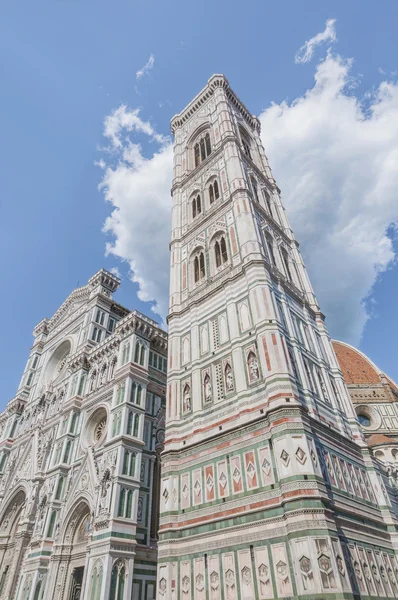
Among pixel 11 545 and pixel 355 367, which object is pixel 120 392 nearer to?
pixel 11 545

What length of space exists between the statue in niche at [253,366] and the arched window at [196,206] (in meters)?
13.4

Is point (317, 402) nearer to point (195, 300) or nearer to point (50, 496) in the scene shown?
point (195, 300)

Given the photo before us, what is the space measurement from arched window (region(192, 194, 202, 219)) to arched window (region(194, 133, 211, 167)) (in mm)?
4464

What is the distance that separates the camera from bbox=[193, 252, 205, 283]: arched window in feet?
75.2

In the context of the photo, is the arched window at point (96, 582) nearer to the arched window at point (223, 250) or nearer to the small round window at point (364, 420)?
the arched window at point (223, 250)

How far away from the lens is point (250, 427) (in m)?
14.5

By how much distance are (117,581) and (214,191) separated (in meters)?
21.8

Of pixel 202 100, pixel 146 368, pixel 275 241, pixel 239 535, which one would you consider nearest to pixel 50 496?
pixel 146 368

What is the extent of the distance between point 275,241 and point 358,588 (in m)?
17.2

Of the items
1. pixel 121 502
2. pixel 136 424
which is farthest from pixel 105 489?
pixel 136 424

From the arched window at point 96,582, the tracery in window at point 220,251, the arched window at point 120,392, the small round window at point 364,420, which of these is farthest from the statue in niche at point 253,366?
the small round window at point 364,420

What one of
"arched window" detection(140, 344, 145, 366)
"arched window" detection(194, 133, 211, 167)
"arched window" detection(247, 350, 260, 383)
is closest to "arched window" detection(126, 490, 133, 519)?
"arched window" detection(140, 344, 145, 366)

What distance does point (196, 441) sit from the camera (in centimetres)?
1602

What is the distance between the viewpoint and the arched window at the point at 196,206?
27038mm
